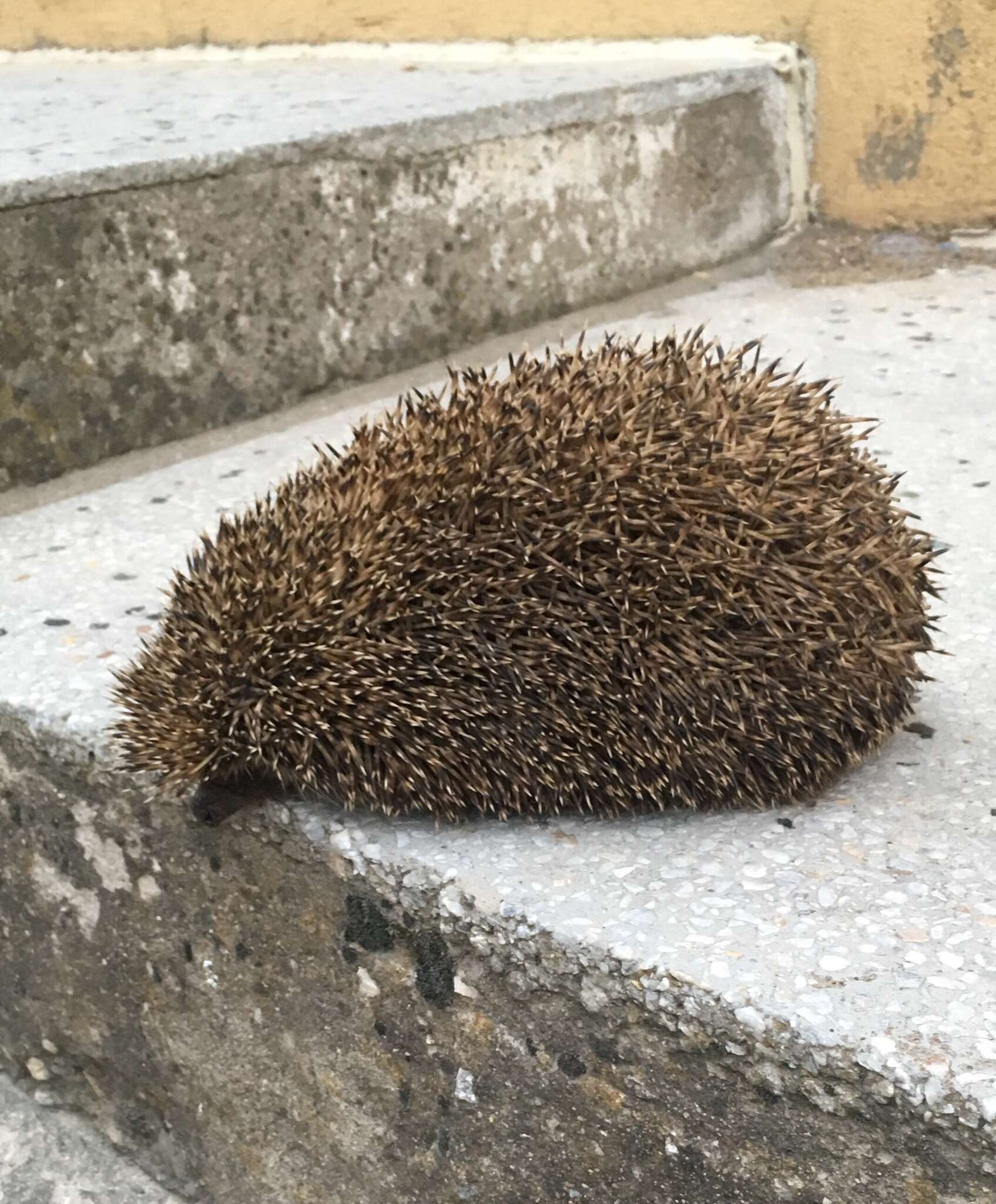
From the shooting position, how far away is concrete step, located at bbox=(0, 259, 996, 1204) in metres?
1.22

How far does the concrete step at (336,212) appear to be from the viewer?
2.45 metres

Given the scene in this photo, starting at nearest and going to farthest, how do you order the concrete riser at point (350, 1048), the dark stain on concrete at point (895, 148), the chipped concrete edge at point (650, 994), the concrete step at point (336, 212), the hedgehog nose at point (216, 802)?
the chipped concrete edge at point (650, 994) → the concrete riser at point (350, 1048) → the hedgehog nose at point (216, 802) → the concrete step at point (336, 212) → the dark stain on concrete at point (895, 148)

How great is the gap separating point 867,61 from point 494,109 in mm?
1016

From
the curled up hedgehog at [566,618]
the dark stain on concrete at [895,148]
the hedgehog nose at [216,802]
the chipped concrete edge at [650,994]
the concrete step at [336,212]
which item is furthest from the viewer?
the dark stain on concrete at [895,148]

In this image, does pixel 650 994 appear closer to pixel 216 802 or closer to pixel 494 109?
pixel 216 802

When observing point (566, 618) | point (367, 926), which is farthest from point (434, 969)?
point (566, 618)

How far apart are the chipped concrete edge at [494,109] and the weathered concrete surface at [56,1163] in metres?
1.42

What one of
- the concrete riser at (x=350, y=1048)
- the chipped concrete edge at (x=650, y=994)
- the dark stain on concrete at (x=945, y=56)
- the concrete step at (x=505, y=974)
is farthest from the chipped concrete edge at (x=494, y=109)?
the chipped concrete edge at (x=650, y=994)

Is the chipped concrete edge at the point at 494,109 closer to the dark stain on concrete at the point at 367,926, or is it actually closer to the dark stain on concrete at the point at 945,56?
the dark stain on concrete at the point at 945,56

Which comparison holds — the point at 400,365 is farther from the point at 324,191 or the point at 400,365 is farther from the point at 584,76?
the point at 584,76

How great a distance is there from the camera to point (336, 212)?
2.77 metres

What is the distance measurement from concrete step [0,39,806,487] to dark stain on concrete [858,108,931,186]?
20 cm

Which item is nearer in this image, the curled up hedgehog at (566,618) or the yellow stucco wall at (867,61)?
the curled up hedgehog at (566,618)

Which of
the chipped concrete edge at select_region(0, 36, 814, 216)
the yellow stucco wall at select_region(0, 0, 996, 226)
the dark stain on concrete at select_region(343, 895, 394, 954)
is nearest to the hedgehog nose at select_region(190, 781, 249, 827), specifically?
the dark stain on concrete at select_region(343, 895, 394, 954)
